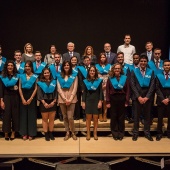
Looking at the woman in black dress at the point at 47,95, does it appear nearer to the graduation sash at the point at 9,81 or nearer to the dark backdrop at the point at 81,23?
the graduation sash at the point at 9,81

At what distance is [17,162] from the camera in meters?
5.23

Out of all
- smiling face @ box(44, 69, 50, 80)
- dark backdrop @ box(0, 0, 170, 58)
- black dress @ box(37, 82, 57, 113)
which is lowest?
black dress @ box(37, 82, 57, 113)

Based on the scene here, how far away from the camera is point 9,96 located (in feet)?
18.4

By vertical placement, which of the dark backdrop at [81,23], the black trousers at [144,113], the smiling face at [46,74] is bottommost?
the black trousers at [144,113]

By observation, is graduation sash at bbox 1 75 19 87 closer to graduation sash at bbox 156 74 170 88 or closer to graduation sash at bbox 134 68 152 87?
graduation sash at bbox 134 68 152 87

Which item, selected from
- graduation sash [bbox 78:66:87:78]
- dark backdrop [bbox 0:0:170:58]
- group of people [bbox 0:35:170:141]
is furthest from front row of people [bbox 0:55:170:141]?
Result: dark backdrop [bbox 0:0:170:58]

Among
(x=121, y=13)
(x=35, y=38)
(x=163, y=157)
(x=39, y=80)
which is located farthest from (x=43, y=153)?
→ (x=121, y=13)

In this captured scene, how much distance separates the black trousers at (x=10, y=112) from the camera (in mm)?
5602

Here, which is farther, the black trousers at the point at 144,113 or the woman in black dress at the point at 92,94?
the black trousers at the point at 144,113

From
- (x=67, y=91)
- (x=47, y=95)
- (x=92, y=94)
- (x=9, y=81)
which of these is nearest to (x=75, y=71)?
(x=67, y=91)

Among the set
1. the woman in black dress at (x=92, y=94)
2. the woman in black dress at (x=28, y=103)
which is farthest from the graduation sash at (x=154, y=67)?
the woman in black dress at (x=28, y=103)

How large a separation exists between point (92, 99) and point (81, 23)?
3400mm

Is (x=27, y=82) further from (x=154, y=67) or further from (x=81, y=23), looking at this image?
(x=81, y=23)

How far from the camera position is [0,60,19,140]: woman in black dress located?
554 cm
